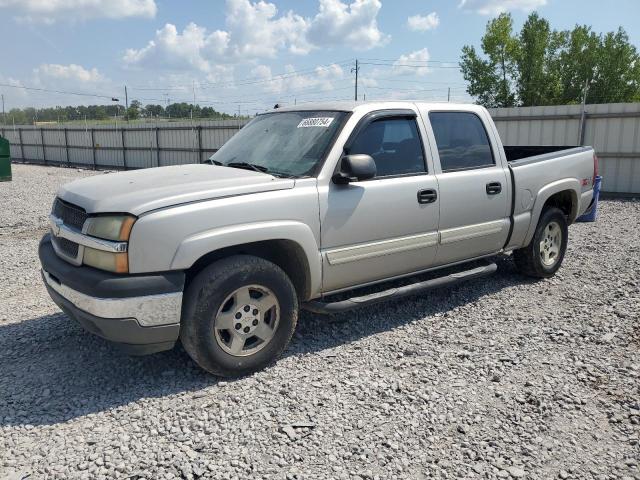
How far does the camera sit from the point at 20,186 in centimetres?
1833

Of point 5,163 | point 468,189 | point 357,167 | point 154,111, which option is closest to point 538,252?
point 468,189

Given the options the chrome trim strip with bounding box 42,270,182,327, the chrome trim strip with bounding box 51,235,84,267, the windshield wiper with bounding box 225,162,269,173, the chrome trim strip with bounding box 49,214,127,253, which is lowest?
the chrome trim strip with bounding box 42,270,182,327

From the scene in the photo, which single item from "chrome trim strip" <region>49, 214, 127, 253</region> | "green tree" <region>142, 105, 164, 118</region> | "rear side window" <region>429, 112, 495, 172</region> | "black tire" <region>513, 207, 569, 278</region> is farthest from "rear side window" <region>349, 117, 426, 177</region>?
"green tree" <region>142, 105, 164, 118</region>

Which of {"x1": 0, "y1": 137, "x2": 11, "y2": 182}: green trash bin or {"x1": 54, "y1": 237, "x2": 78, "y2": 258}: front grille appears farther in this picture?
{"x1": 0, "y1": 137, "x2": 11, "y2": 182}: green trash bin

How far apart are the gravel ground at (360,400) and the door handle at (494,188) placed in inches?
44.4

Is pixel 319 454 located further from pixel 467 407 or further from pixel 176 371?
pixel 176 371

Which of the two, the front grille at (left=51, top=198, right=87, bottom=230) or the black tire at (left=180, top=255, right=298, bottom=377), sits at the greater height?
the front grille at (left=51, top=198, right=87, bottom=230)

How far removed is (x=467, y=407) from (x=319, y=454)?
107 cm

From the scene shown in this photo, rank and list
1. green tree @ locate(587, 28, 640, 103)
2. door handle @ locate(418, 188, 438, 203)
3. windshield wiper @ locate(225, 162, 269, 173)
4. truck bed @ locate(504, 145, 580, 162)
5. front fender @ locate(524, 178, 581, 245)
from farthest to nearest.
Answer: green tree @ locate(587, 28, 640, 103)
truck bed @ locate(504, 145, 580, 162)
front fender @ locate(524, 178, 581, 245)
door handle @ locate(418, 188, 438, 203)
windshield wiper @ locate(225, 162, 269, 173)

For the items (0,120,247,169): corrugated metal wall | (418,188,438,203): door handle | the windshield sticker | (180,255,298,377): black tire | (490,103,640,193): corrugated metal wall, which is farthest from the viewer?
(0,120,247,169): corrugated metal wall

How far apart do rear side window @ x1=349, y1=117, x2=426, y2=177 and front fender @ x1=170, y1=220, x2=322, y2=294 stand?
0.84 m

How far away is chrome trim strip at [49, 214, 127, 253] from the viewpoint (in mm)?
3244

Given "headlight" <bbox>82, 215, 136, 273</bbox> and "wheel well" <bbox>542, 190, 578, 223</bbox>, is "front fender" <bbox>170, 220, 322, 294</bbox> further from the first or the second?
"wheel well" <bbox>542, 190, 578, 223</bbox>

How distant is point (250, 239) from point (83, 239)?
107 centimetres
